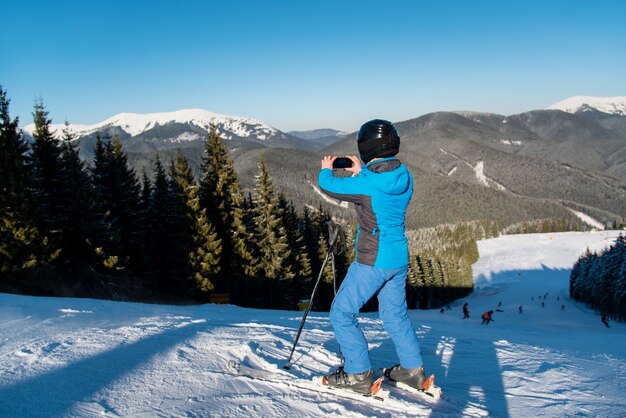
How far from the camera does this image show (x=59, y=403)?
369 centimetres

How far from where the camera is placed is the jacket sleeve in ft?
12.8

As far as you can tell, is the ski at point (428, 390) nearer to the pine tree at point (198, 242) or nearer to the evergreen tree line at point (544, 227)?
the pine tree at point (198, 242)

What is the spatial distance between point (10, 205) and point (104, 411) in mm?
18633

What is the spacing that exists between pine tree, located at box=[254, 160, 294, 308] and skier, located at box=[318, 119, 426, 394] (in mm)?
23477

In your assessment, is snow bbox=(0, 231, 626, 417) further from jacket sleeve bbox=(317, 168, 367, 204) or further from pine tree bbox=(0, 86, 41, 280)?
pine tree bbox=(0, 86, 41, 280)

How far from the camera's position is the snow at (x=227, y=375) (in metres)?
3.82

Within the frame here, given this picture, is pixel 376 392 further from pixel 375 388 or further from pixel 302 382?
pixel 302 382

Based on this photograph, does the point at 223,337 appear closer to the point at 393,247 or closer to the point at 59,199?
the point at 393,247

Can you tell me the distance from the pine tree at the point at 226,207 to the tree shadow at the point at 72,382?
20414 millimetres

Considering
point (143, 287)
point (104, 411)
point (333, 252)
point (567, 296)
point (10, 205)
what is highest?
point (10, 205)

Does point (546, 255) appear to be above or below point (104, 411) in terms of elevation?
below

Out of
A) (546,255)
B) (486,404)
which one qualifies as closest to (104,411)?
(486,404)

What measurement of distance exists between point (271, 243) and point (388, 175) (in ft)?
80.4

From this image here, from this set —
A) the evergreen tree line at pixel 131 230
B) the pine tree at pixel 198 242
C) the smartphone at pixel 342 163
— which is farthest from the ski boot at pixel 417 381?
the pine tree at pixel 198 242
